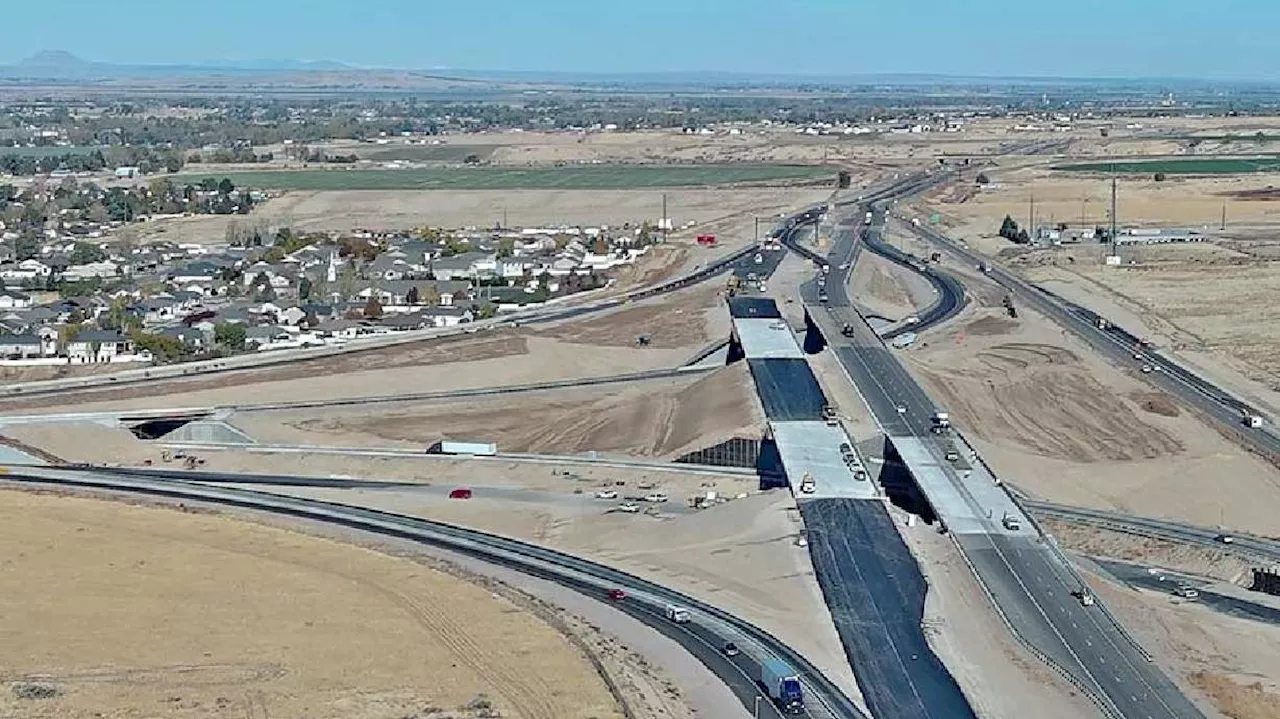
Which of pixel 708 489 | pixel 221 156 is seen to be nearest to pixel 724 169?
pixel 221 156

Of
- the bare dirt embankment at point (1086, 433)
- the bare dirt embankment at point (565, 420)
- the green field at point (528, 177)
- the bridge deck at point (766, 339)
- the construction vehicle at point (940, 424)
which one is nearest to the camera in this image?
the bare dirt embankment at point (1086, 433)

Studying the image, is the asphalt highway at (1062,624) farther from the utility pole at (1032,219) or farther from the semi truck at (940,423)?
the utility pole at (1032,219)

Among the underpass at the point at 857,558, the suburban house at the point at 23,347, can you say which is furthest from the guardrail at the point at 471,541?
Result: the suburban house at the point at 23,347

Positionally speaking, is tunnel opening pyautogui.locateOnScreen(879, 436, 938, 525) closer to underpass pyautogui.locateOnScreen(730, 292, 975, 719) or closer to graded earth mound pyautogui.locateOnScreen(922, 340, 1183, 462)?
underpass pyautogui.locateOnScreen(730, 292, 975, 719)

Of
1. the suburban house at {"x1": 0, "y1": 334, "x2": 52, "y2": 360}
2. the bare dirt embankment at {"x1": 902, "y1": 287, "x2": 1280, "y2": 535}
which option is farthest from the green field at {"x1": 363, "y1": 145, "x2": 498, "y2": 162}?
the bare dirt embankment at {"x1": 902, "y1": 287, "x2": 1280, "y2": 535}

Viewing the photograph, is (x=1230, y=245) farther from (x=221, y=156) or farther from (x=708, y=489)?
(x=221, y=156)

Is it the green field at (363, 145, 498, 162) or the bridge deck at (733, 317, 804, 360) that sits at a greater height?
the green field at (363, 145, 498, 162)
